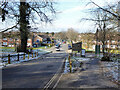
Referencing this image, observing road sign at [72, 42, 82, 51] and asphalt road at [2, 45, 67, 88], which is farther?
road sign at [72, 42, 82, 51]

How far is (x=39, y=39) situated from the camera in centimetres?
9600

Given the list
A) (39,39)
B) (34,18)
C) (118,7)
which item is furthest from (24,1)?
(39,39)

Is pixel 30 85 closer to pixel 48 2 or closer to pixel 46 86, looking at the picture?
pixel 46 86

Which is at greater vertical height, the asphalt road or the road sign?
the road sign

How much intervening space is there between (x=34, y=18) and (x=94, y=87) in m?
15.0

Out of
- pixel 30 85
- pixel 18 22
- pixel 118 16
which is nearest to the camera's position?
pixel 30 85

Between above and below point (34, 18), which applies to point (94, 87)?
below

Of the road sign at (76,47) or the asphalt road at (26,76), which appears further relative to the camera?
the road sign at (76,47)

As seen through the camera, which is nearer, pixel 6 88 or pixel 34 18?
pixel 6 88

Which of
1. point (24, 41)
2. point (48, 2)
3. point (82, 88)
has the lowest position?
point (82, 88)

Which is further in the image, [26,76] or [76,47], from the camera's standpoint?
[76,47]

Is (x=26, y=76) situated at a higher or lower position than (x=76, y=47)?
lower

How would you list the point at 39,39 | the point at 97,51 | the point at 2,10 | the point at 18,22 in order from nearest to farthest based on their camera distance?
the point at 2,10 < the point at 18,22 < the point at 97,51 < the point at 39,39

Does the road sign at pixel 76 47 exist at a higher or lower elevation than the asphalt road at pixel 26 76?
higher
